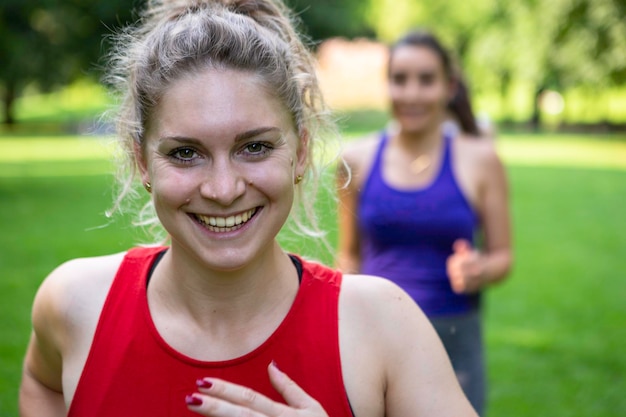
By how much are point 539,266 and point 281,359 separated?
9.85 meters

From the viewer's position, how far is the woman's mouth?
206 centimetres

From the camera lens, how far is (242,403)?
1834 millimetres

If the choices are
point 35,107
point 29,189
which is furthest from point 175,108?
point 35,107

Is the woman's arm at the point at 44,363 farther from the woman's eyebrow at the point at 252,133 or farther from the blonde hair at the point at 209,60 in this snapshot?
the woman's eyebrow at the point at 252,133

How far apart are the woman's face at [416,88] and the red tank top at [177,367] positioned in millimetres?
2288

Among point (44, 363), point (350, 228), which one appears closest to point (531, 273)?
point (350, 228)

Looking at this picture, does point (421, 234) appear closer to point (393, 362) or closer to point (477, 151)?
point (477, 151)

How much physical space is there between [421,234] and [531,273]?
290 inches

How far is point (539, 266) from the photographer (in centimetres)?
1142

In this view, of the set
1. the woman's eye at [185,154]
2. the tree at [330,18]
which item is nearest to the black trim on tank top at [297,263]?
the woman's eye at [185,154]

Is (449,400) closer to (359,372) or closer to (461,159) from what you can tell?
(359,372)

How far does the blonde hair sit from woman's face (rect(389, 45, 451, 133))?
179 cm

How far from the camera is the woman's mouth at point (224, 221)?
206 cm

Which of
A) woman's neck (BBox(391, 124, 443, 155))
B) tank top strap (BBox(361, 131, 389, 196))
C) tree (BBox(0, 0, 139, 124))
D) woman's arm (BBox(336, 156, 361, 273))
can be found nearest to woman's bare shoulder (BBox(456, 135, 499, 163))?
woman's neck (BBox(391, 124, 443, 155))
